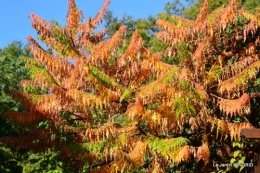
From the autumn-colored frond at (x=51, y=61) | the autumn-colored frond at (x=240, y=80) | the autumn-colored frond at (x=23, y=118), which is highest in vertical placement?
the autumn-colored frond at (x=51, y=61)

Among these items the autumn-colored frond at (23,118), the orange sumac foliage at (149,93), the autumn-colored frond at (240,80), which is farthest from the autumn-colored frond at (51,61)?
the autumn-colored frond at (240,80)

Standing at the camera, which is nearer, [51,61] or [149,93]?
[149,93]

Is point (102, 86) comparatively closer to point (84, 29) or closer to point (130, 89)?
point (130, 89)

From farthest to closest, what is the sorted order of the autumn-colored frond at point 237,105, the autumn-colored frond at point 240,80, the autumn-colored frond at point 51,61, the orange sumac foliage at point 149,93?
1. the autumn-colored frond at point 51,61
2. the autumn-colored frond at point 240,80
3. the orange sumac foliage at point 149,93
4. the autumn-colored frond at point 237,105

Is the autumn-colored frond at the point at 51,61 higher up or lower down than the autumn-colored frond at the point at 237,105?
higher up

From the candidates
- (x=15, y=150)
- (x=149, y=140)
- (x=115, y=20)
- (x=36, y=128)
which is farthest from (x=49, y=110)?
(x=115, y=20)

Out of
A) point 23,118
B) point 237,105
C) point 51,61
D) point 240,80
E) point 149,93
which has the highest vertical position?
point 51,61

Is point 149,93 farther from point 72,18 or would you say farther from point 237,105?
point 72,18

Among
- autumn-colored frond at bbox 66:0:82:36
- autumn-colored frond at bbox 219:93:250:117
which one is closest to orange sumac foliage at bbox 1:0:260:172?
autumn-colored frond at bbox 219:93:250:117

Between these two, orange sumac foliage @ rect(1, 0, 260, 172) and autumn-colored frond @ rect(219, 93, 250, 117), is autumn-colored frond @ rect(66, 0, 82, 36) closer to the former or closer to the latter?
orange sumac foliage @ rect(1, 0, 260, 172)

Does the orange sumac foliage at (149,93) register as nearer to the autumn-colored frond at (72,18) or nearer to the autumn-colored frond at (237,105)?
the autumn-colored frond at (237,105)

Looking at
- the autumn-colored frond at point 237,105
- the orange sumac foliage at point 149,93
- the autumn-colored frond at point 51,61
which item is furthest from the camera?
the autumn-colored frond at point 51,61

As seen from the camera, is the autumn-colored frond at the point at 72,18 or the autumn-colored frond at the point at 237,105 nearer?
the autumn-colored frond at the point at 237,105

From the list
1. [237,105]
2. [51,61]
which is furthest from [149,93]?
[51,61]
